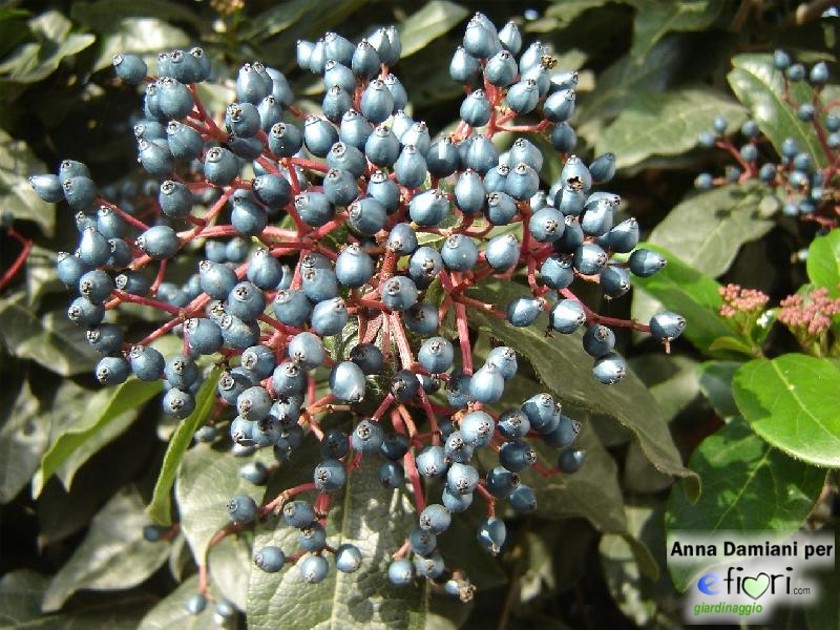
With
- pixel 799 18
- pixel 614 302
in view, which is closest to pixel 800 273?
pixel 614 302

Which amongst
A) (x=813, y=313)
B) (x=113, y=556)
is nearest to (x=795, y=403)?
(x=813, y=313)

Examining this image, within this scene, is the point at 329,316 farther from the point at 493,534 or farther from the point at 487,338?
the point at 487,338

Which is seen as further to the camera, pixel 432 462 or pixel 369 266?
pixel 432 462

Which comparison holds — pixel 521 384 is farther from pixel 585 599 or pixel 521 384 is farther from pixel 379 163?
pixel 585 599

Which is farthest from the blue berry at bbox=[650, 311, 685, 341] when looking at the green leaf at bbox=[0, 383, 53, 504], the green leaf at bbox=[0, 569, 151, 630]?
the green leaf at bbox=[0, 569, 151, 630]

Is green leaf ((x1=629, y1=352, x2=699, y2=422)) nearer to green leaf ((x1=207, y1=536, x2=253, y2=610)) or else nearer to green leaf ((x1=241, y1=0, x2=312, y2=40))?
green leaf ((x1=207, y1=536, x2=253, y2=610))
